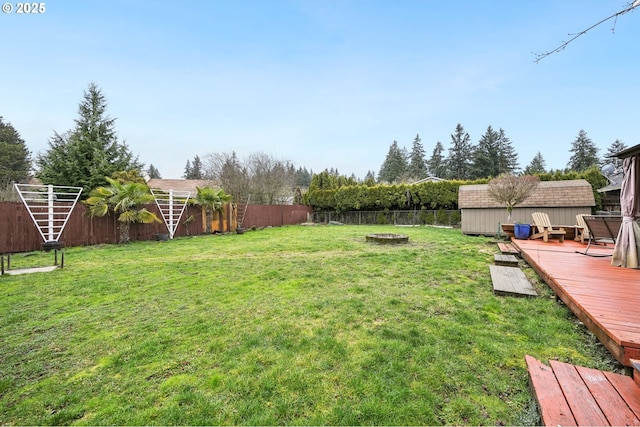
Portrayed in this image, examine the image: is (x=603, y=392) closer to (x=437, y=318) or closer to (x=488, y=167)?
(x=437, y=318)

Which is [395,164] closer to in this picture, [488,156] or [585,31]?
[488,156]

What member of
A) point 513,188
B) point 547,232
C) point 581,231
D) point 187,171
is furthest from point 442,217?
point 187,171

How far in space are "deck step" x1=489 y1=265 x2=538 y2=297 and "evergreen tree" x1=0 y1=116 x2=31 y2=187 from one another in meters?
28.0

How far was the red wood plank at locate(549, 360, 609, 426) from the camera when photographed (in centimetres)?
135

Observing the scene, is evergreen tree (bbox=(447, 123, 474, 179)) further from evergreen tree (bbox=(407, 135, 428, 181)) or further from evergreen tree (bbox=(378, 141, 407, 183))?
evergreen tree (bbox=(378, 141, 407, 183))

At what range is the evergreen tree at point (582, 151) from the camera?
3222cm

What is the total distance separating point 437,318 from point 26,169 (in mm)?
30081

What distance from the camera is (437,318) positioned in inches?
119

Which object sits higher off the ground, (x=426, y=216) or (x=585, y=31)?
(x=585, y=31)

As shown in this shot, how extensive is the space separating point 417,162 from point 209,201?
3649 centimetres

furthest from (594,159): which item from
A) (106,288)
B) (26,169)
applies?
(26,169)

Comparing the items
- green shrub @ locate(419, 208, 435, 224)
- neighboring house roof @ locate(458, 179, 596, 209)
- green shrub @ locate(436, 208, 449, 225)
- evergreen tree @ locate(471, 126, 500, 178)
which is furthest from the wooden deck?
evergreen tree @ locate(471, 126, 500, 178)

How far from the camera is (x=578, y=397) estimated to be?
156 cm

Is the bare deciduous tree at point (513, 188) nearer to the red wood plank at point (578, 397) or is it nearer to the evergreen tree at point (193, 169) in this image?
the red wood plank at point (578, 397)
